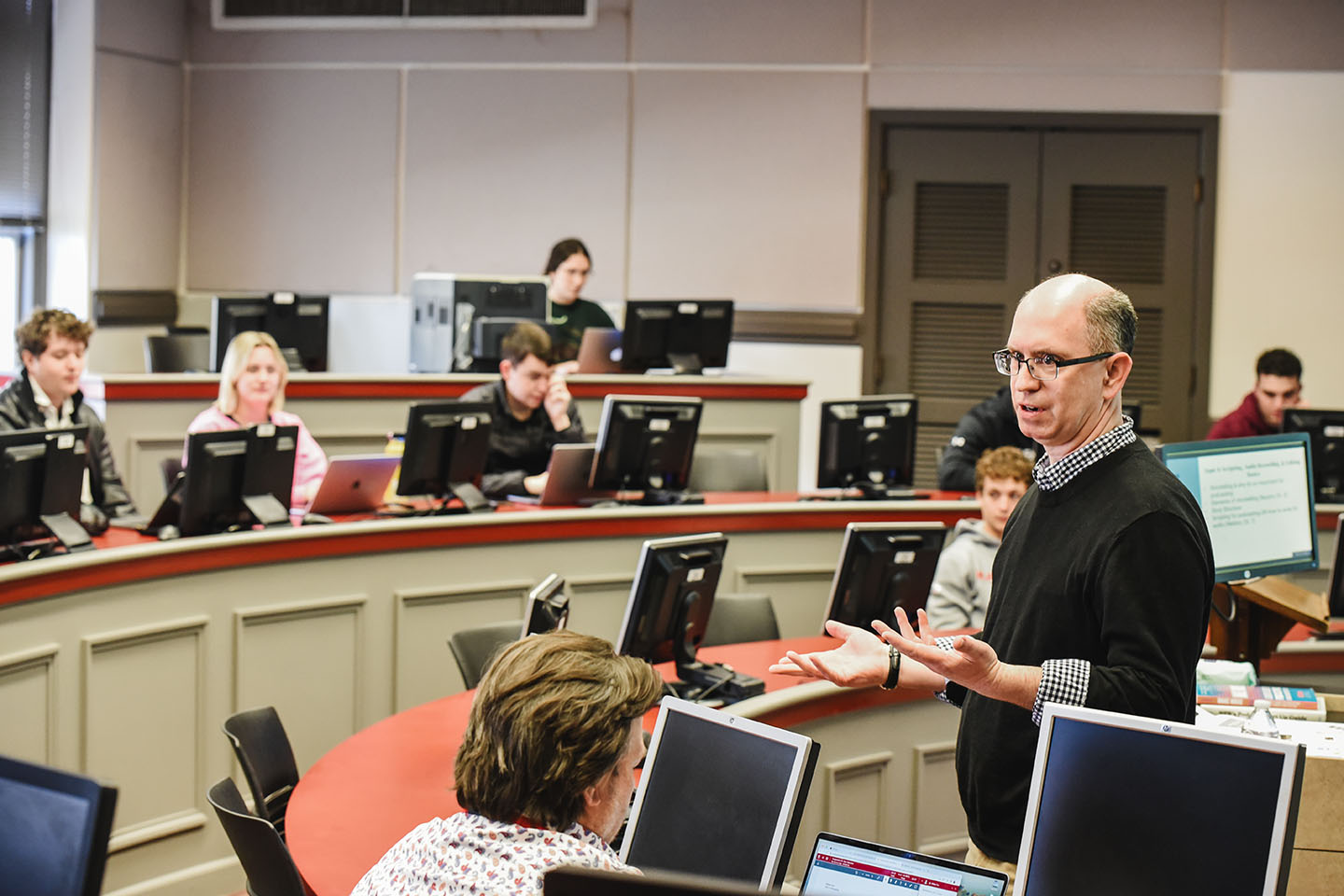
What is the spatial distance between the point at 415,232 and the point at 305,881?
6813 millimetres

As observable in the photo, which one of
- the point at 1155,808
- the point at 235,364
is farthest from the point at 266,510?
the point at 1155,808

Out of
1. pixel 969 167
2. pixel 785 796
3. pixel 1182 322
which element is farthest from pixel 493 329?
pixel 785 796

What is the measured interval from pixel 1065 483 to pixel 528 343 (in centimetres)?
363

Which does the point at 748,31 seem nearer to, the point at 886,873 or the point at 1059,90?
the point at 1059,90

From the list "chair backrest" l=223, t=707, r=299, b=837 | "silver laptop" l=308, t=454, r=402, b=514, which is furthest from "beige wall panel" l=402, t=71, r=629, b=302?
"chair backrest" l=223, t=707, r=299, b=837

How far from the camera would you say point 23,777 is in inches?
50.8

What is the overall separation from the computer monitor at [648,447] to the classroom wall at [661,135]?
132 inches

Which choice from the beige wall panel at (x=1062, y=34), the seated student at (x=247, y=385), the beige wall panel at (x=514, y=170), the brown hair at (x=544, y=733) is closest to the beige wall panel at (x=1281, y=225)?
the beige wall panel at (x=1062, y=34)

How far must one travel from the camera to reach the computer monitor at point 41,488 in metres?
3.68

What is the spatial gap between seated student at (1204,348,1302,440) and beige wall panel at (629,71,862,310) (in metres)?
2.68

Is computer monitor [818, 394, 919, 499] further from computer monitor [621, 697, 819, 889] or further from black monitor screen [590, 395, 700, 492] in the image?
computer monitor [621, 697, 819, 889]

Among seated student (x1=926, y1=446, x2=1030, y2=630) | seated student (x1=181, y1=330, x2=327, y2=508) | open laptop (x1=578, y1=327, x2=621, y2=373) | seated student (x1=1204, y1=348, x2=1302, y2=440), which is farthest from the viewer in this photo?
open laptop (x1=578, y1=327, x2=621, y2=373)

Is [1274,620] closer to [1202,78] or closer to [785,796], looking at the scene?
[785,796]

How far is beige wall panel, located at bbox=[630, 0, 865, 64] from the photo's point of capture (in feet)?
27.4
